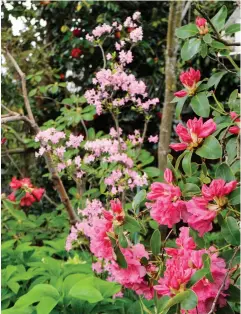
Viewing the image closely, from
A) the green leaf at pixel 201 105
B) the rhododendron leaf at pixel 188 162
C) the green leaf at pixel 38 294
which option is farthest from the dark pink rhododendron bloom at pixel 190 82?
the green leaf at pixel 38 294

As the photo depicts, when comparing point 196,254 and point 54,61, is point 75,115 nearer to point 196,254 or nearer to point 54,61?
point 54,61

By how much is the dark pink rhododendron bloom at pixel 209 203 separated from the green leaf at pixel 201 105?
0.30 m

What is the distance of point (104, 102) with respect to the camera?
2.61 metres

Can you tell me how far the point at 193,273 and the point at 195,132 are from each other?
36 cm

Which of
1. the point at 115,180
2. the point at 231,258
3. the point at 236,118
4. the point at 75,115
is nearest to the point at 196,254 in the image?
the point at 231,258

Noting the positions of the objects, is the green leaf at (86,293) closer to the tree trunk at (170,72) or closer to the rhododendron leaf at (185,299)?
the rhododendron leaf at (185,299)

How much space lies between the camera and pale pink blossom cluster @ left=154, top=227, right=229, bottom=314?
1.21 metres

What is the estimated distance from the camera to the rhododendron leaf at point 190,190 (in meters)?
1.31

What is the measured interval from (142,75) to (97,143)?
8.45ft

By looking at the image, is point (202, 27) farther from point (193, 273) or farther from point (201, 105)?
point (193, 273)

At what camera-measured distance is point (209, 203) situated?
121 cm

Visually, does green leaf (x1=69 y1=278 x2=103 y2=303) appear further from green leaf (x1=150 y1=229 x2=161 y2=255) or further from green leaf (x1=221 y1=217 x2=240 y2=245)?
green leaf (x1=221 y1=217 x2=240 y2=245)

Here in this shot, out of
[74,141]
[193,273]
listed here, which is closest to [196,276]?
[193,273]

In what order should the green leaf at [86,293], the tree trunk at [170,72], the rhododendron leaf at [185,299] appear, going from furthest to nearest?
the tree trunk at [170,72]
the green leaf at [86,293]
the rhododendron leaf at [185,299]
